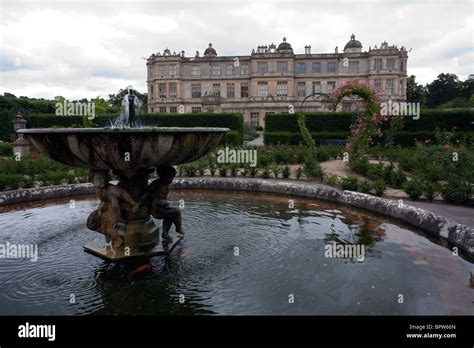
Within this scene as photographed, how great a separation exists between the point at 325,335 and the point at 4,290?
9.85 feet

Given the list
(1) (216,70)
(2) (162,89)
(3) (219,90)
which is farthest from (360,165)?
(2) (162,89)

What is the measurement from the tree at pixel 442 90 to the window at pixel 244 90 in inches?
1487

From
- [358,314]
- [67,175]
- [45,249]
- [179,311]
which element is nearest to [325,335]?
[358,314]

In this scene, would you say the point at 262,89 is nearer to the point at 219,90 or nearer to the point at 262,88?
the point at 262,88

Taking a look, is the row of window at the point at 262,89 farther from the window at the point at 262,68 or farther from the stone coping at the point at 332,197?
the stone coping at the point at 332,197

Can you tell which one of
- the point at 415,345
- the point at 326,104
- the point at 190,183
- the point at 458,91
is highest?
the point at 458,91

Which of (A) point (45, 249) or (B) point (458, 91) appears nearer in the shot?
(A) point (45, 249)

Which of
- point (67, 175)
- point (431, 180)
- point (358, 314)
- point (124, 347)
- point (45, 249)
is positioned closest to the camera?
point (124, 347)

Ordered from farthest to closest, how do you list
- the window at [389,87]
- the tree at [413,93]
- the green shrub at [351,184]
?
the tree at [413,93], the window at [389,87], the green shrub at [351,184]

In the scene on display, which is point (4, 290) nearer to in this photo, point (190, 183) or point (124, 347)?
point (124, 347)

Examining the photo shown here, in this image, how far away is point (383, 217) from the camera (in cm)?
629

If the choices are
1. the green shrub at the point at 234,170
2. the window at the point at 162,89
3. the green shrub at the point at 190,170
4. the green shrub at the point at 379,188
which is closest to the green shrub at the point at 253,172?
the green shrub at the point at 234,170

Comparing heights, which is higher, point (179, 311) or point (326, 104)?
point (326, 104)

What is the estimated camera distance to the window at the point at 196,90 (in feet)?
178
